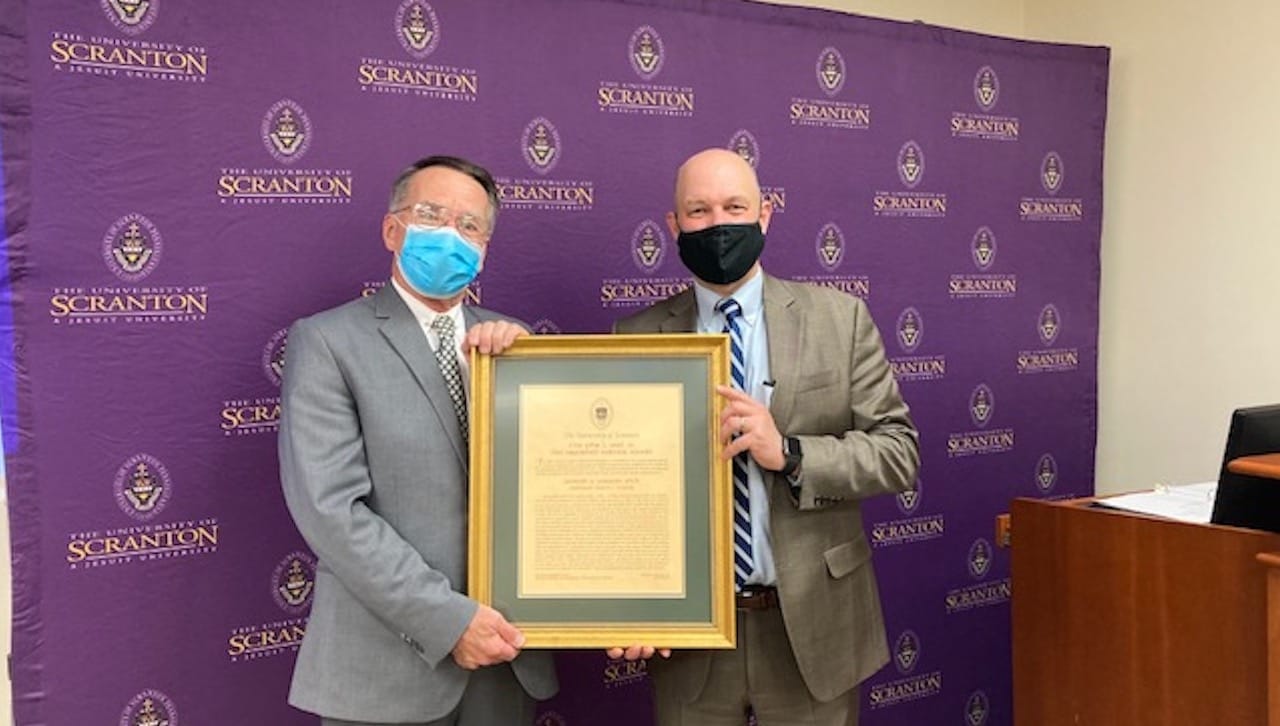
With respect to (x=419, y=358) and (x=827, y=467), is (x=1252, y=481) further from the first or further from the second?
(x=419, y=358)

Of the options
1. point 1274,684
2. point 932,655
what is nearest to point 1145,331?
point 932,655

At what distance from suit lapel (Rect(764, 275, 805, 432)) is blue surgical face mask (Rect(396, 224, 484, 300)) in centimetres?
57

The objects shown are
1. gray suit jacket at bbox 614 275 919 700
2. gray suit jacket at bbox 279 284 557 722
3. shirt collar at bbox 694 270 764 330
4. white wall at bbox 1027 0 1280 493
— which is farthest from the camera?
white wall at bbox 1027 0 1280 493

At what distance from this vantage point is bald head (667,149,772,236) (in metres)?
2.04

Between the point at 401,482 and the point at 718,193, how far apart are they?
80 centimetres

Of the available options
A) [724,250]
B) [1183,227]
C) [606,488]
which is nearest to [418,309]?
[606,488]

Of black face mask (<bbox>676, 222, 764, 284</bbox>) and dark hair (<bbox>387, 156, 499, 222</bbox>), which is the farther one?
black face mask (<bbox>676, 222, 764, 284</bbox>)

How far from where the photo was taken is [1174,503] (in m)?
2.23

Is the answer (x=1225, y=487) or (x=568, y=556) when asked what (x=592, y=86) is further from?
(x=1225, y=487)

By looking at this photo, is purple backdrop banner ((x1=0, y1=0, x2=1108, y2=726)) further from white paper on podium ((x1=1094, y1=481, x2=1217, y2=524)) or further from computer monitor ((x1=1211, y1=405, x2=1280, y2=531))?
computer monitor ((x1=1211, y1=405, x2=1280, y2=531))

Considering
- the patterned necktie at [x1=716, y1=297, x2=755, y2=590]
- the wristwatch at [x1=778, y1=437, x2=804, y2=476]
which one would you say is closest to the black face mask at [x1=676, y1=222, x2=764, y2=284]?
the patterned necktie at [x1=716, y1=297, x2=755, y2=590]

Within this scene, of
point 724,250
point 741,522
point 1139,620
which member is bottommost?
point 1139,620

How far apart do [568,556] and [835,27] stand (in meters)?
1.85

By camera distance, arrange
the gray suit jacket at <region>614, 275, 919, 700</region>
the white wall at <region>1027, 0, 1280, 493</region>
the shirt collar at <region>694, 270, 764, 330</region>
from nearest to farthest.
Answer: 1. the gray suit jacket at <region>614, 275, 919, 700</region>
2. the shirt collar at <region>694, 270, 764, 330</region>
3. the white wall at <region>1027, 0, 1280, 493</region>
